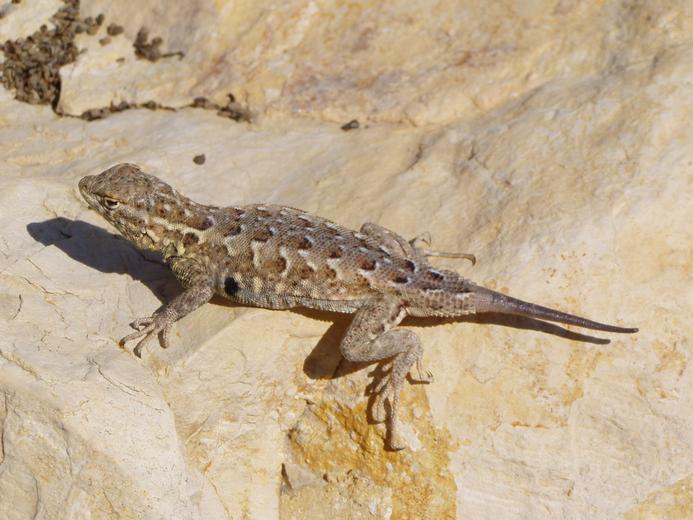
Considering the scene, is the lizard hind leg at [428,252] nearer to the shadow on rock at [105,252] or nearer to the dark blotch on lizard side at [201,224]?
the dark blotch on lizard side at [201,224]

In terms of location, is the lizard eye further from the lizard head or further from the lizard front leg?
the lizard front leg

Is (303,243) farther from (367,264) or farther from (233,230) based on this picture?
A: (233,230)

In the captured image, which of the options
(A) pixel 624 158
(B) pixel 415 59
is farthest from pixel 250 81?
(A) pixel 624 158

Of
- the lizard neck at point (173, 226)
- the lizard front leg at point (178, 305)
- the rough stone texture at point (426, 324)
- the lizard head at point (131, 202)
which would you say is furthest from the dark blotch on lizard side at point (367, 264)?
the lizard head at point (131, 202)

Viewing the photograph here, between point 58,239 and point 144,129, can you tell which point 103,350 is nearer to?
point 58,239

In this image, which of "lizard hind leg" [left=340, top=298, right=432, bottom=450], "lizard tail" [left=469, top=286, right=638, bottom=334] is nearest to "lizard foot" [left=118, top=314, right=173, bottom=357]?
"lizard hind leg" [left=340, top=298, right=432, bottom=450]

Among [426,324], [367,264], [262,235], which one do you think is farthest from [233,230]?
[426,324]

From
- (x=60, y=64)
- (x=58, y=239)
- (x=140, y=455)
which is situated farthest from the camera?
(x=60, y=64)
